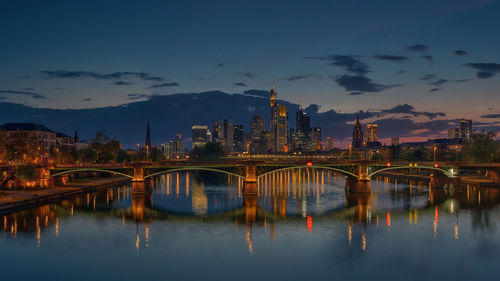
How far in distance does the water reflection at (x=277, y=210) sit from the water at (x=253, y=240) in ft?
0.62

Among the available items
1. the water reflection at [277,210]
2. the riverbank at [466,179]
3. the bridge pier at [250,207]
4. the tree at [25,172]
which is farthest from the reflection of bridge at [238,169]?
the riverbank at [466,179]

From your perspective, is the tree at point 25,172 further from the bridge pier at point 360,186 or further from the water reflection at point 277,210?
the bridge pier at point 360,186

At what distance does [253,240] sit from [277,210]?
25.2 meters

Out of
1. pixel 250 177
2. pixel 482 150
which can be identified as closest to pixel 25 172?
pixel 250 177

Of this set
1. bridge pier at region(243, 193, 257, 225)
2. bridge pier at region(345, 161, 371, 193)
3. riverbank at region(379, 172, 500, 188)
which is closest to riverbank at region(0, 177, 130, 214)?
bridge pier at region(243, 193, 257, 225)

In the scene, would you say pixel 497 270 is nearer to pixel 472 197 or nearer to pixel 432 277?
pixel 432 277

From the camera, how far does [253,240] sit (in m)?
58.3

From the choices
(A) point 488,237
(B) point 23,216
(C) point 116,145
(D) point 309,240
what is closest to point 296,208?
(D) point 309,240

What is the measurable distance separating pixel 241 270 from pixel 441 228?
116 feet

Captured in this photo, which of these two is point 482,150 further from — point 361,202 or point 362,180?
point 361,202

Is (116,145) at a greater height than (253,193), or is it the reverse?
(116,145)

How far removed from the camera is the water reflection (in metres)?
64.4

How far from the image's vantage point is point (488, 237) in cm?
5912

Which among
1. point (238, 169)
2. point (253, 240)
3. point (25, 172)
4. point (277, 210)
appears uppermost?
point (25, 172)
